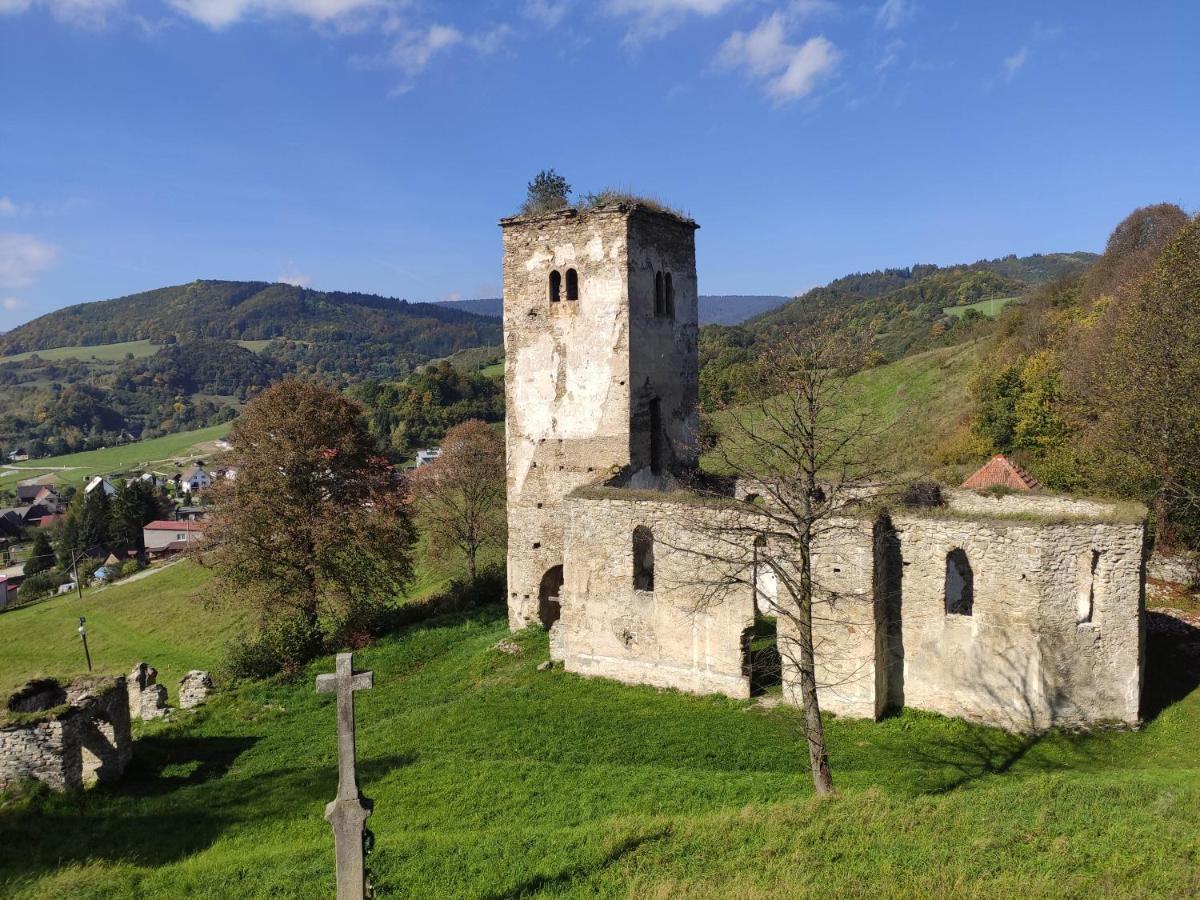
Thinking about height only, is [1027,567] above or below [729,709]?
above

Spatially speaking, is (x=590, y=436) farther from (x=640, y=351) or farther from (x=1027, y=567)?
(x=1027, y=567)

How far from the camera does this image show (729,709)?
15.1 meters

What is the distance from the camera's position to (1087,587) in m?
13.6

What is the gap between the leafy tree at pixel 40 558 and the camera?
71.3 meters

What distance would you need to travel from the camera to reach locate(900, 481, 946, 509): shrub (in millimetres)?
17594

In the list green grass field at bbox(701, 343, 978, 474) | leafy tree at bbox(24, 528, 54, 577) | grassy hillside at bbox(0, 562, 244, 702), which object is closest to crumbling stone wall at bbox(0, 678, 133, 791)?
grassy hillside at bbox(0, 562, 244, 702)

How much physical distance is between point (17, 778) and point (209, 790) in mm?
2996

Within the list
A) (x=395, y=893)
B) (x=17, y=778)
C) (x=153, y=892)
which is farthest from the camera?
(x=17, y=778)

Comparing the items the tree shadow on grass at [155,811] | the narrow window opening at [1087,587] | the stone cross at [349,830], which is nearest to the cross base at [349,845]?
the stone cross at [349,830]

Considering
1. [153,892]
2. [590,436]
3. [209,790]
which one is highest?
[590,436]

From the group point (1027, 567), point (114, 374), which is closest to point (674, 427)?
point (1027, 567)

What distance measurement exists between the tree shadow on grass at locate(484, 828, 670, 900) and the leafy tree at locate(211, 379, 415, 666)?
52.6 feet

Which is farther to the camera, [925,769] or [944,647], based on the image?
[944,647]

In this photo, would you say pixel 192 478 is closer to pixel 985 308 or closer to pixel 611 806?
pixel 985 308
